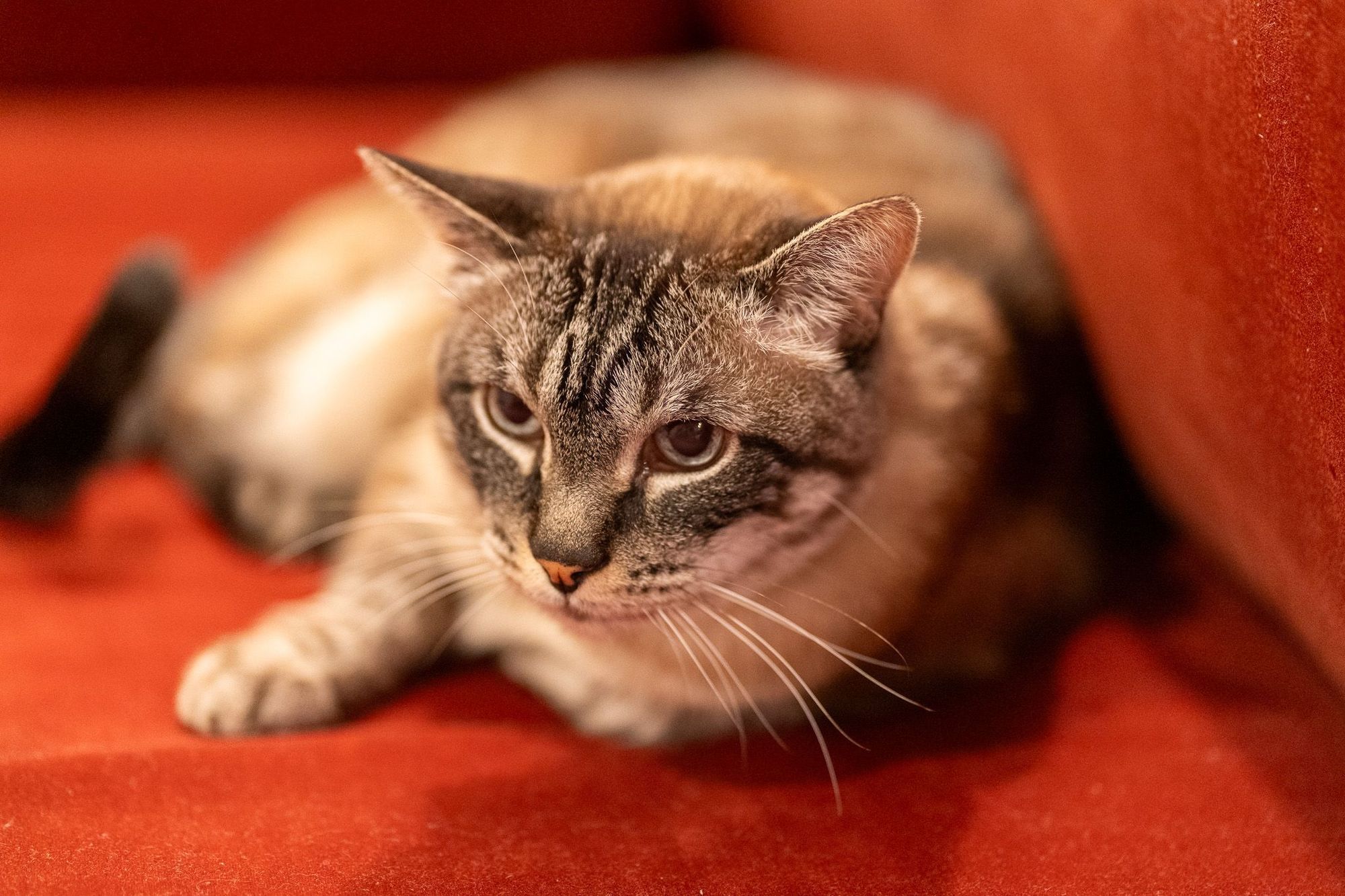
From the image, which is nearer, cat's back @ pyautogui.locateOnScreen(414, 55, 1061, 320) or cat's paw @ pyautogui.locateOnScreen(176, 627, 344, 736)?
cat's paw @ pyautogui.locateOnScreen(176, 627, 344, 736)

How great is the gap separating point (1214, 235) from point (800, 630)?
1.84ft

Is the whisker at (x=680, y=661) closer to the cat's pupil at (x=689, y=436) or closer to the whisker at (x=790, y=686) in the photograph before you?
the whisker at (x=790, y=686)

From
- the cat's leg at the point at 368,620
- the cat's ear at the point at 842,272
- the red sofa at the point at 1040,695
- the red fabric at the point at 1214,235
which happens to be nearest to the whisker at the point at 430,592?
the cat's leg at the point at 368,620

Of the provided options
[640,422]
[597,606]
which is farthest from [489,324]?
[597,606]

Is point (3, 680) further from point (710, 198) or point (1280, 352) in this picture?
point (1280, 352)

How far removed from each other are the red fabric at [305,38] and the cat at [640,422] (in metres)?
0.80

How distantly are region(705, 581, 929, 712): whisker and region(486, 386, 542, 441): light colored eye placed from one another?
246 millimetres

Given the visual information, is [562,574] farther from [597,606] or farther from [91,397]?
[91,397]

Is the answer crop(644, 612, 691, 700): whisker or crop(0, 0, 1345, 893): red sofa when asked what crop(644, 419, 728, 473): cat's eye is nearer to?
crop(644, 612, 691, 700): whisker

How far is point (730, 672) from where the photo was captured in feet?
3.80

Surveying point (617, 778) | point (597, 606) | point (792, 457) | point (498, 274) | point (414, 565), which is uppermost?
point (498, 274)

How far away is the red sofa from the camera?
98cm

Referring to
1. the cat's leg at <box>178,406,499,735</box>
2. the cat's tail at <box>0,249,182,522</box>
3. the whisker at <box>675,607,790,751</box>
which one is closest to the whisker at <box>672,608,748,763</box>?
the whisker at <box>675,607,790,751</box>

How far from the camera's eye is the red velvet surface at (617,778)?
3.30ft
